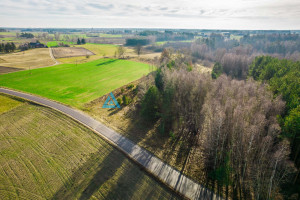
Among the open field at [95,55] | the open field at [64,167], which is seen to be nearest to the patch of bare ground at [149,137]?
the open field at [64,167]

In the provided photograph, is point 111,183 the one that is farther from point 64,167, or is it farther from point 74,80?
point 74,80

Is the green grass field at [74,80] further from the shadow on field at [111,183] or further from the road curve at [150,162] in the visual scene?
the shadow on field at [111,183]

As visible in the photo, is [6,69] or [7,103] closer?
[7,103]

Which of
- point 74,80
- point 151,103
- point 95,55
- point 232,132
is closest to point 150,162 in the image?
point 151,103

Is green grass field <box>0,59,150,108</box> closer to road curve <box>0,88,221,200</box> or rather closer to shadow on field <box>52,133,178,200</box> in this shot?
road curve <box>0,88,221,200</box>

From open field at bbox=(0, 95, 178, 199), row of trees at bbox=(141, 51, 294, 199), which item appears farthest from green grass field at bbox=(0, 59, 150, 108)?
row of trees at bbox=(141, 51, 294, 199)

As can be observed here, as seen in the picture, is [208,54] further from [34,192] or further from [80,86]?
[34,192]

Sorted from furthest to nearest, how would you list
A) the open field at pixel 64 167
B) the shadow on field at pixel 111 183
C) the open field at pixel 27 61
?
the open field at pixel 27 61 < the open field at pixel 64 167 < the shadow on field at pixel 111 183
